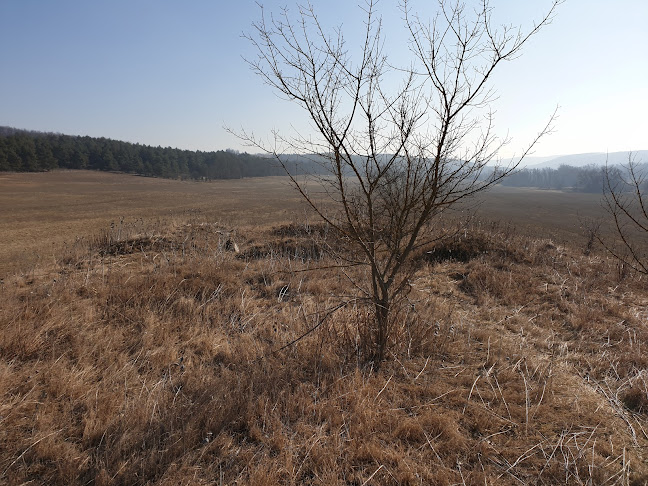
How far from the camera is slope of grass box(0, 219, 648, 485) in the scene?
197cm

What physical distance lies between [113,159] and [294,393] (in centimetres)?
9590

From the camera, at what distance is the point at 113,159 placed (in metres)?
80.8

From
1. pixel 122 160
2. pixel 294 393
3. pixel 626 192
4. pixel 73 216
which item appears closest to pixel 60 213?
pixel 73 216

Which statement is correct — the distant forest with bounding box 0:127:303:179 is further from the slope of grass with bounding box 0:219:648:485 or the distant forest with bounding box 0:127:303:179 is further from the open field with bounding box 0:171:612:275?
the slope of grass with bounding box 0:219:648:485

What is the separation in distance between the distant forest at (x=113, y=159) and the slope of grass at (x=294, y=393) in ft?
190

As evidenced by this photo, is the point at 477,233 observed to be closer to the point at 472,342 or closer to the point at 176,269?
the point at 472,342

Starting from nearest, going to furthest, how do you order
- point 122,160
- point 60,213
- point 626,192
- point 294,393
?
point 294,393
point 626,192
point 60,213
point 122,160

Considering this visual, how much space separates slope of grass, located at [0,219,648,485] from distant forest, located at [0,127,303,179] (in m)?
57.9

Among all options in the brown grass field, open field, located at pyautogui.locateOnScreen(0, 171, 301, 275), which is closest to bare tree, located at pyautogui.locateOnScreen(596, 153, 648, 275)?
the brown grass field

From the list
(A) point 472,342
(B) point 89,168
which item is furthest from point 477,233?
(B) point 89,168

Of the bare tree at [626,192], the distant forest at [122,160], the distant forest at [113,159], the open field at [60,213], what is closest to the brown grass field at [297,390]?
the bare tree at [626,192]

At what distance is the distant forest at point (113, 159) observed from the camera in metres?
64.0

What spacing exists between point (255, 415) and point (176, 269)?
4170mm

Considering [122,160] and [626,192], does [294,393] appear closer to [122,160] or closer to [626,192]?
[626,192]
